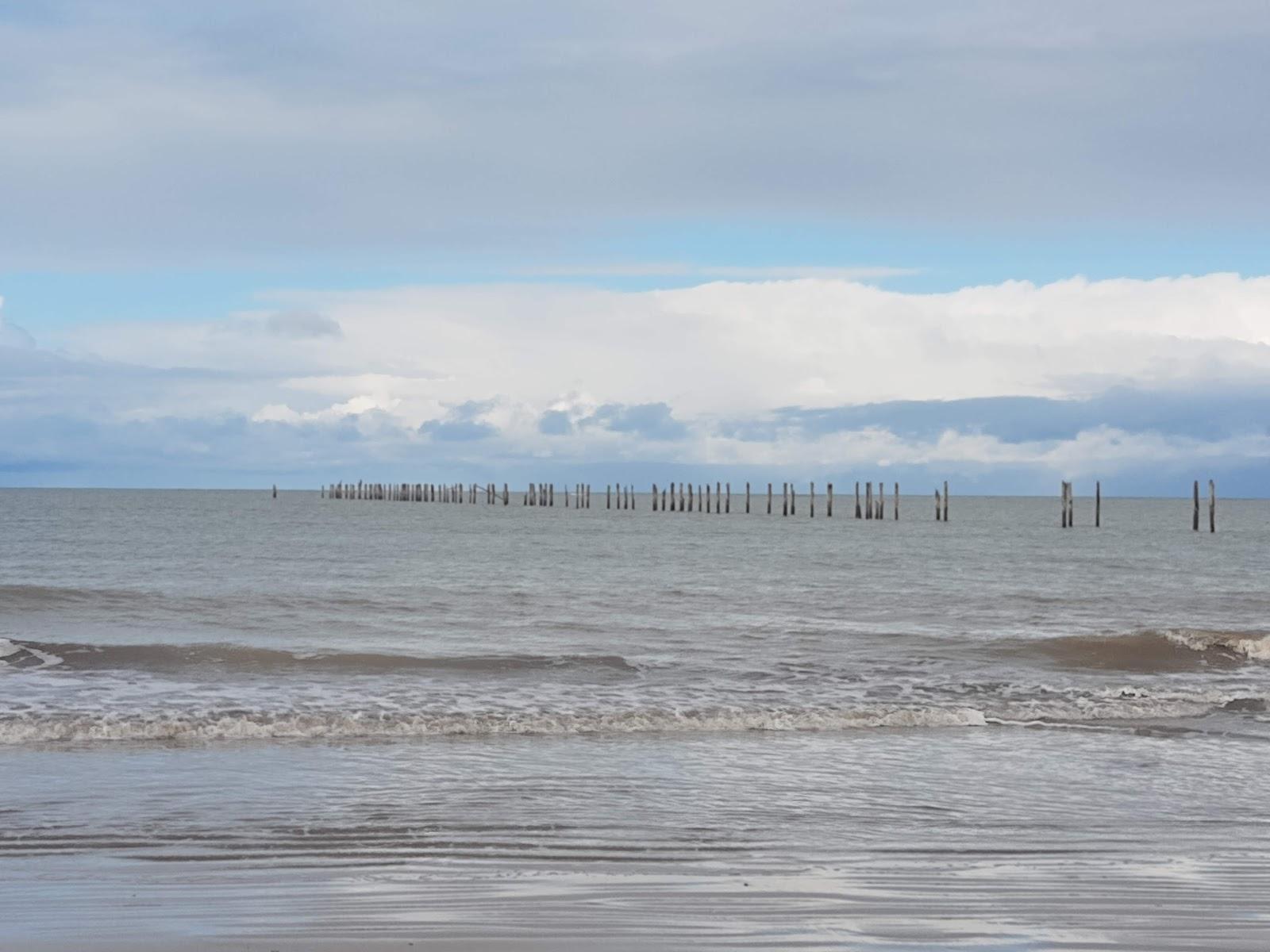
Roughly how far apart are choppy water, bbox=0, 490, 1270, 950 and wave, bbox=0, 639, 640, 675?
4.3 inches

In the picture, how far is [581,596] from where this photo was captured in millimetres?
31438

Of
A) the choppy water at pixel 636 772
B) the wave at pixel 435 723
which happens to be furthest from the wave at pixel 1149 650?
the wave at pixel 435 723

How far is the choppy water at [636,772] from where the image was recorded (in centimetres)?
628

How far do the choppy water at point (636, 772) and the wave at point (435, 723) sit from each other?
5 cm

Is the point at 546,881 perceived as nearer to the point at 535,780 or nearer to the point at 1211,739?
the point at 535,780

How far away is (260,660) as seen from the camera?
18.3 m

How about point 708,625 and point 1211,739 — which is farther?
point 708,625

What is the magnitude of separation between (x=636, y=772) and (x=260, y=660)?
9.66 metres

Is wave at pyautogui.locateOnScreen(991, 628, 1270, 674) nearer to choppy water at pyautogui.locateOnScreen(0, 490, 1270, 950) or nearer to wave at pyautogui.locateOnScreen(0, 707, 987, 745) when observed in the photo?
choppy water at pyautogui.locateOnScreen(0, 490, 1270, 950)

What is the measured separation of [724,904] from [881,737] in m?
6.38

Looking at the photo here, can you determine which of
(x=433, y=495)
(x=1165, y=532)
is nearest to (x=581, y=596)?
(x=1165, y=532)

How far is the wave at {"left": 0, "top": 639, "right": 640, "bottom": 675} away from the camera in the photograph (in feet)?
57.2

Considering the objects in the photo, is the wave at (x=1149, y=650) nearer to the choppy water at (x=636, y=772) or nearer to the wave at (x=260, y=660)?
the choppy water at (x=636, y=772)

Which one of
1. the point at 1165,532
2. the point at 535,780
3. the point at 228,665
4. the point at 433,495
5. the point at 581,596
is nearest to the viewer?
the point at 535,780
